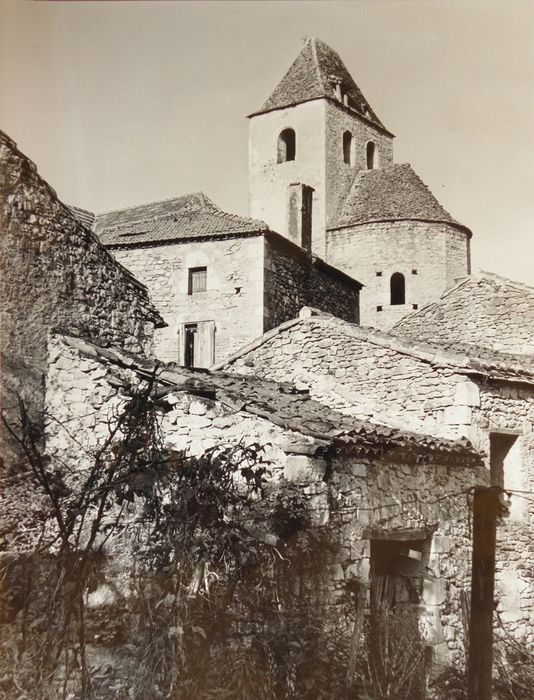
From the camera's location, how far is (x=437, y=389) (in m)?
10.3

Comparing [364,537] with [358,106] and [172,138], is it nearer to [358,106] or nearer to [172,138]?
[172,138]

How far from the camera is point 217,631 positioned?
18.4ft

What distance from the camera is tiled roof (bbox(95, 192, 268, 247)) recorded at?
1892 centimetres

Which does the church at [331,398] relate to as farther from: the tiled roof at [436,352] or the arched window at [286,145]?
the arched window at [286,145]

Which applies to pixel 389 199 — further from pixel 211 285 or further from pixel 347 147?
pixel 211 285

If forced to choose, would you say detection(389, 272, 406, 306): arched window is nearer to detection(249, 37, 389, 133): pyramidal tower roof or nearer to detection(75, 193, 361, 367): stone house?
detection(75, 193, 361, 367): stone house

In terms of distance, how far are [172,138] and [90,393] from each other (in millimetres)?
2695

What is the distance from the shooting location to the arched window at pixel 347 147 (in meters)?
29.3

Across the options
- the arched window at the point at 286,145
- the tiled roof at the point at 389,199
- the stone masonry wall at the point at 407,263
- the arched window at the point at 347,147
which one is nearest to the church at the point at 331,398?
the stone masonry wall at the point at 407,263

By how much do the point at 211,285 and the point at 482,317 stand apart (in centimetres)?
720

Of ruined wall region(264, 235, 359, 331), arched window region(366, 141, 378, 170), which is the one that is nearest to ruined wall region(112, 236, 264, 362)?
ruined wall region(264, 235, 359, 331)

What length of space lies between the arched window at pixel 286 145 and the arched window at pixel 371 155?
314 cm

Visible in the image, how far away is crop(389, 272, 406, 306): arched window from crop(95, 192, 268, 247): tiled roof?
7.53 metres

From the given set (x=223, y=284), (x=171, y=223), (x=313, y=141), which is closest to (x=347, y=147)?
(x=313, y=141)
